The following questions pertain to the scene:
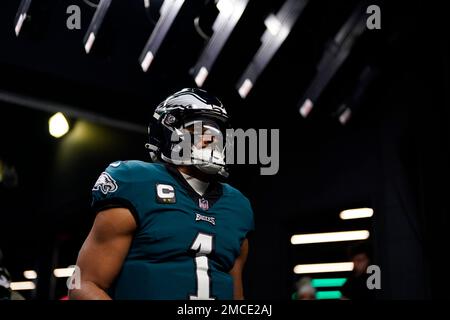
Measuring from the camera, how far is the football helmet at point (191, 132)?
1801mm

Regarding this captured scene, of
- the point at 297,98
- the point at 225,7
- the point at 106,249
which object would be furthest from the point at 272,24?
the point at 106,249

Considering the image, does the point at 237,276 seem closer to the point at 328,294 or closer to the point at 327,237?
the point at 327,237

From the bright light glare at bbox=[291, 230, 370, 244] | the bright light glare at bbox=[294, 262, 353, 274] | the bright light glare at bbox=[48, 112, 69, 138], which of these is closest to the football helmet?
the bright light glare at bbox=[291, 230, 370, 244]

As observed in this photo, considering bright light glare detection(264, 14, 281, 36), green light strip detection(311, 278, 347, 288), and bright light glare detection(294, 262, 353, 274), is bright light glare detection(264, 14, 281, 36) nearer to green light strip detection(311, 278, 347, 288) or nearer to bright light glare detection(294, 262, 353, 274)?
bright light glare detection(294, 262, 353, 274)

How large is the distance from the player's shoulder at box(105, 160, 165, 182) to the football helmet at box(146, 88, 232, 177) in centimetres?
11

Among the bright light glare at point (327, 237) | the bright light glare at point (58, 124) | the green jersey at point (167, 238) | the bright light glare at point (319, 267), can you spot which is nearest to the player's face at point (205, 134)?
the green jersey at point (167, 238)

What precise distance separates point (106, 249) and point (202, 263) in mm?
285

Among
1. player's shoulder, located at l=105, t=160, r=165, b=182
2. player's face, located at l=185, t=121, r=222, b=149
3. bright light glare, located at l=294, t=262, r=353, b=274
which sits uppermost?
bright light glare, located at l=294, t=262, r=353, b=274

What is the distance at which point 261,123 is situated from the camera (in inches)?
254

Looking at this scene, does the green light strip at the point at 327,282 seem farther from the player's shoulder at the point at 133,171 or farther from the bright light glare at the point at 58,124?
the player's shoulder at the point at 133,171

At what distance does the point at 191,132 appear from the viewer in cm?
188

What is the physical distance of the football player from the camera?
1550 millimetres

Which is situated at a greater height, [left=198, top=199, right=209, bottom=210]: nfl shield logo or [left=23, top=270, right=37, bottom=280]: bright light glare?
[left=23, top=270, right=37, bottom=280]: bright light glare
